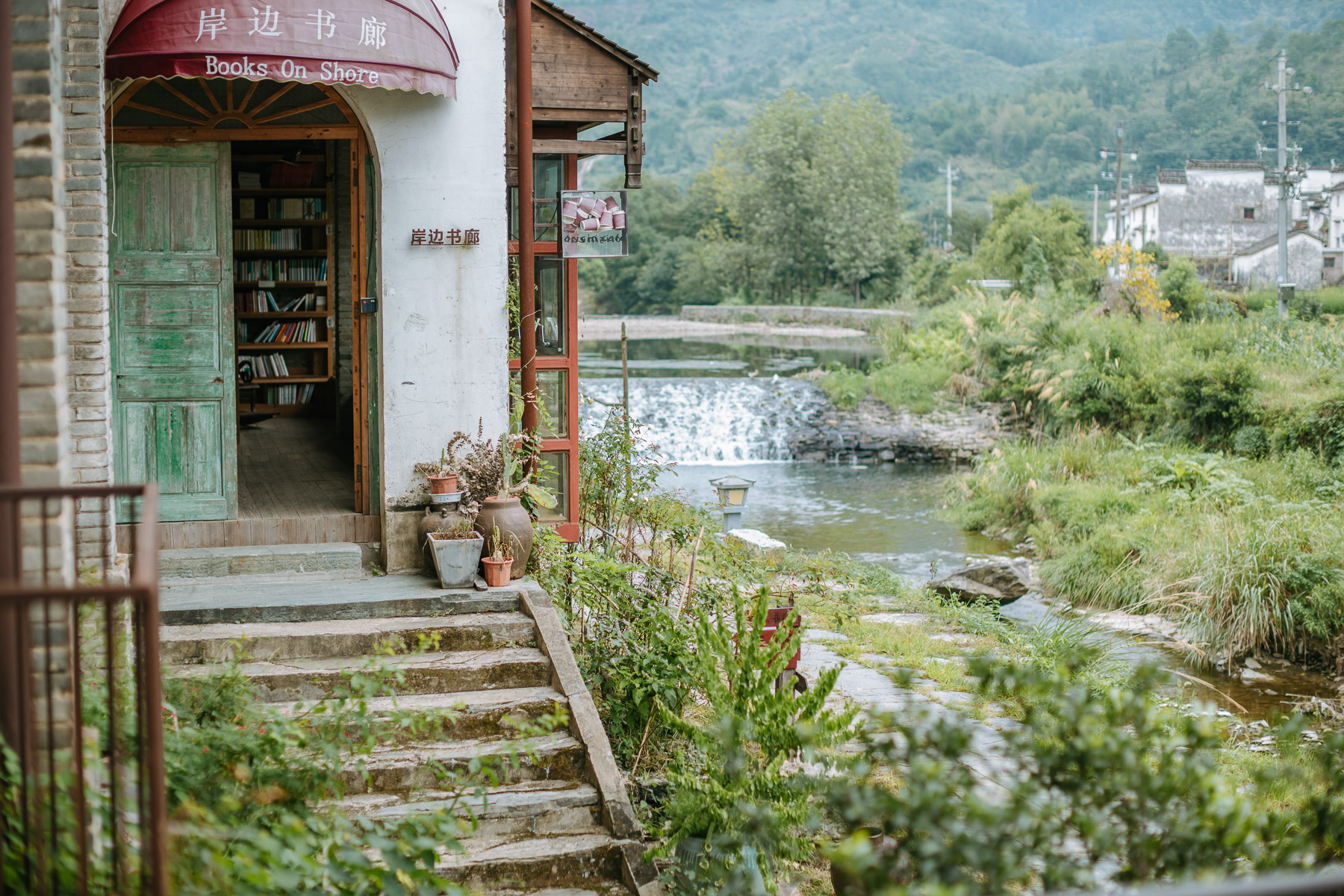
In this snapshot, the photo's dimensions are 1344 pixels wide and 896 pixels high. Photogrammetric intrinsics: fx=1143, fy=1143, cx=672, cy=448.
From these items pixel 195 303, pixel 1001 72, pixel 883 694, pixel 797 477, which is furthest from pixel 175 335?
pixel 1001 72

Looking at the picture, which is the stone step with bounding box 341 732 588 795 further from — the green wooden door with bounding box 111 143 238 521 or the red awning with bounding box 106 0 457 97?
the red awning with bounding box 106 0 457 97

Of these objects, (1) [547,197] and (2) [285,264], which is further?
(2) [285,264]

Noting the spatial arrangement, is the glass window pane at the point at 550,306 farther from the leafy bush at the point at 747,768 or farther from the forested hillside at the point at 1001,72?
the forested hillside at the point at 1001,72

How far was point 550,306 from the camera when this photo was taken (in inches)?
306

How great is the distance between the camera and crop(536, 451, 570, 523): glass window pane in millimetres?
7820

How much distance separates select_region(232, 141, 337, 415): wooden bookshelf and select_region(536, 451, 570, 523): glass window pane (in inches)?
152

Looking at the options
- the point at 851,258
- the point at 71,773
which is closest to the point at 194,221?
the point at 71,773

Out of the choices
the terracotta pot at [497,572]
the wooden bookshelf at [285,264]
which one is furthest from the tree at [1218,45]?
the terracotta pot at [497,572]

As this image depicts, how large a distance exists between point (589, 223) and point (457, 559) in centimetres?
247

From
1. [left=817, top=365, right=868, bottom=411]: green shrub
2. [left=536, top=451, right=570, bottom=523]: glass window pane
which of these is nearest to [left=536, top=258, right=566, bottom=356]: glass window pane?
[left=536, top=451, right=570, bottom=523]: glass window pane

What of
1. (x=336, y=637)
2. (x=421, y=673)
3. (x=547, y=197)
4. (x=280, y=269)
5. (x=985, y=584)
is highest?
(x=547, y=197)

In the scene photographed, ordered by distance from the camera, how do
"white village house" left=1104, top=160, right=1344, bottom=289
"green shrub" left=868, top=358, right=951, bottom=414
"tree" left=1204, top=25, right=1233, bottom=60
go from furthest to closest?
"tree" left=1204, top=25, right=1233, bottom=60, "white village house" left=1104, top=160, right=1344, bottom=289, "green shrub" left=868, top=358, right=951, bottom=414

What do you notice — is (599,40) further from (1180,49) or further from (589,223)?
(1180,49)

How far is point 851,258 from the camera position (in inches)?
1850
